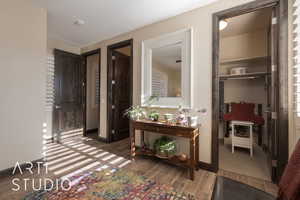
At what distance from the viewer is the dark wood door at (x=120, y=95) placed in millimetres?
3443

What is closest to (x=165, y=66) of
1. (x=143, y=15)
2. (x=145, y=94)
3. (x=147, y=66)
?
(x=147, y=66)

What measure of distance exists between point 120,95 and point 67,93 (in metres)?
1.42

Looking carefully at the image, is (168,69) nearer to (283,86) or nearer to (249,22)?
(283,86)

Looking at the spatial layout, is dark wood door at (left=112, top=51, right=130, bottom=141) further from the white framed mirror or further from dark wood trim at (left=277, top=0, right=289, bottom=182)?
dark wood trim at (left=277, top=0, right=289, bottom=182)

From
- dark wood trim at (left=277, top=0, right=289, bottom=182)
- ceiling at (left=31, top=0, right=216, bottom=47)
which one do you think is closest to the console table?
dark wood trim at (left=277, top=0, right=289, bottom=182)

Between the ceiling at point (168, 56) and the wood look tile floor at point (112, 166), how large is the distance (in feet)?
5.65

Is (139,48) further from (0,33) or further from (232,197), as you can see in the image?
(232,197)

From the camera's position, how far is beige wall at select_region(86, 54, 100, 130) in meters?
4.16

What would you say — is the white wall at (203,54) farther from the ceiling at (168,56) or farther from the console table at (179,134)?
the ceiling at (168,56)

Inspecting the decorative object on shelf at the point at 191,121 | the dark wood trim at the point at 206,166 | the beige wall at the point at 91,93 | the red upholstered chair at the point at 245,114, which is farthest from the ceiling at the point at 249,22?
the beige wall at the point at 91,93

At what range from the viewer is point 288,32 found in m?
1.63

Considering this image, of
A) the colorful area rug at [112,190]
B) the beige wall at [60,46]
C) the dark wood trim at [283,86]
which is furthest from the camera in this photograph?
the beige wall at [60,46]

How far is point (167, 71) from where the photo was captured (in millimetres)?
2449

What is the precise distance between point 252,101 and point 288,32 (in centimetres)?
196
